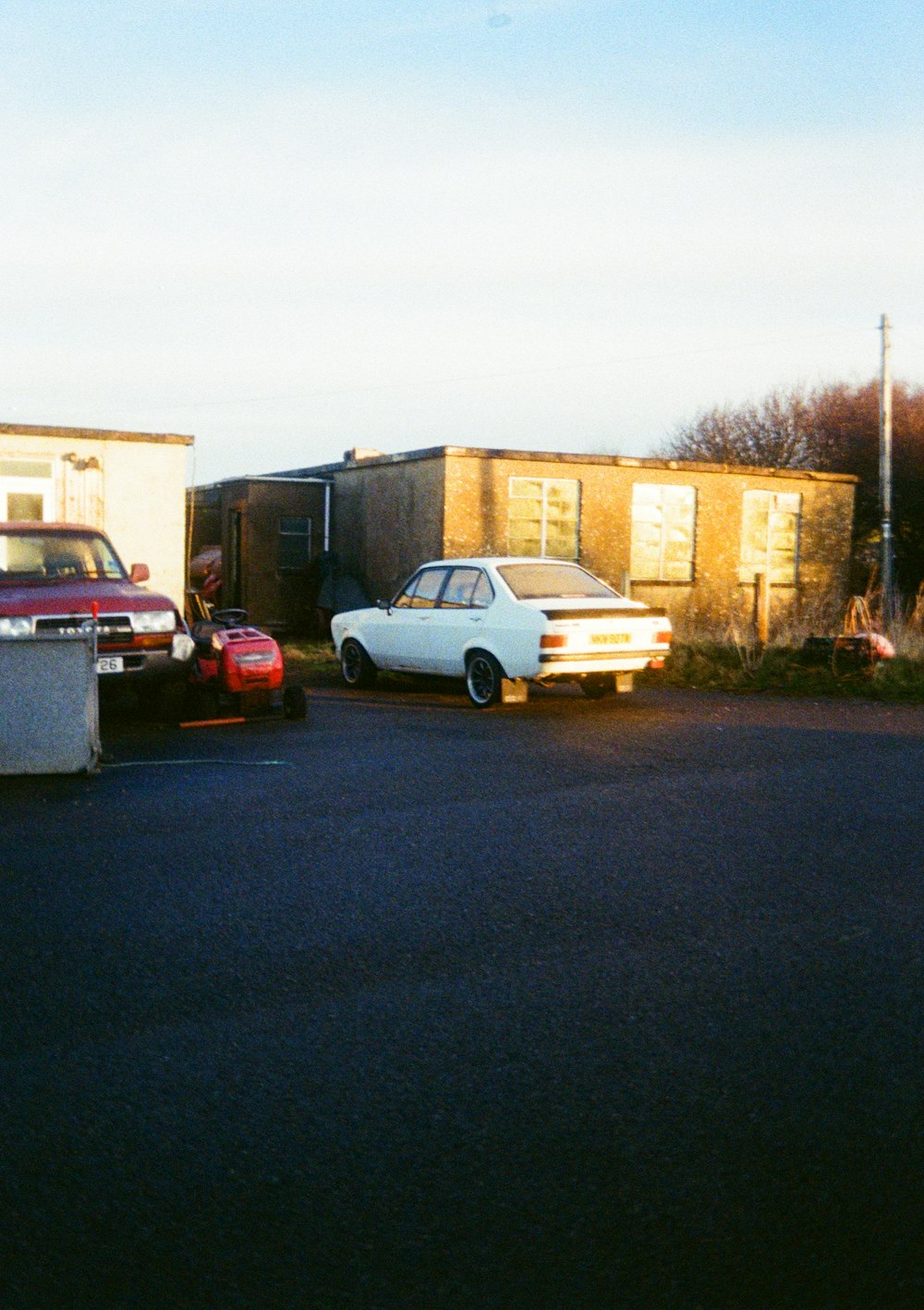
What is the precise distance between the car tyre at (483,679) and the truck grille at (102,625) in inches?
144

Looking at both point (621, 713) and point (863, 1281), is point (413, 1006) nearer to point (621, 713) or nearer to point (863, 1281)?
point (863, 1281)

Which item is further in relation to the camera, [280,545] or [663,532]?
[280,545]

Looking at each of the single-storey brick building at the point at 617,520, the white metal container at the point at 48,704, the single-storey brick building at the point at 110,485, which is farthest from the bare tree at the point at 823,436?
the white metal container at the point at 48,704

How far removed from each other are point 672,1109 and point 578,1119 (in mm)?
266

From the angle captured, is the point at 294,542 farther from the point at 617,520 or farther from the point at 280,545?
the point at 617,520

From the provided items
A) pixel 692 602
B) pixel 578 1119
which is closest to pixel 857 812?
pixel 578 1119

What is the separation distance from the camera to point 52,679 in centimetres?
962

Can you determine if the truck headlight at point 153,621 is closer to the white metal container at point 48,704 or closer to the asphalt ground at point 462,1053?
the white metal container at point 48,704

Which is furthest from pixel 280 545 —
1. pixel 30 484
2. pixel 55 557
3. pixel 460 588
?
pixel 55 557

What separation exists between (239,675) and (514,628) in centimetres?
277

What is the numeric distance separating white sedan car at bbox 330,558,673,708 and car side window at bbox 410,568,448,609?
0.05 feet

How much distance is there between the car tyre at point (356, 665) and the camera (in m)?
16.9

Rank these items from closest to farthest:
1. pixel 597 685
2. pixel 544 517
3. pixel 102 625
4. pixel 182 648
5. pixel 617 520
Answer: pixel 102 625 < pixel 182 648 < pixel 597 685 < pixel 544 517 < pixel 617 520

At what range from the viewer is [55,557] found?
45.7 feet
